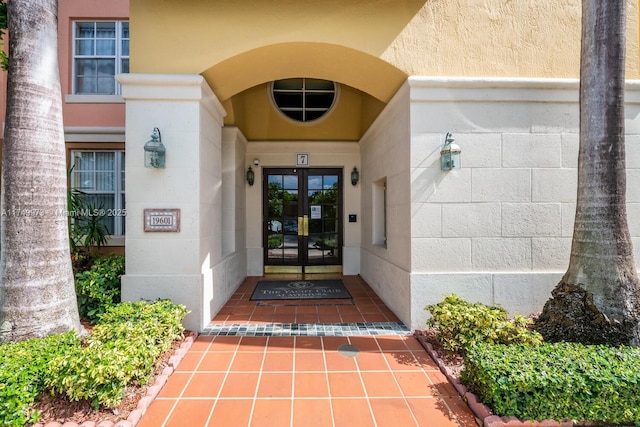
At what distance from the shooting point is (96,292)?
413 centimetres

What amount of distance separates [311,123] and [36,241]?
17.5 ft

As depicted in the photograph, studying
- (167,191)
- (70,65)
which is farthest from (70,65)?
(167,191)

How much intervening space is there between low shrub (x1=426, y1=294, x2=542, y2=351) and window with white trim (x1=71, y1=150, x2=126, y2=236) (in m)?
5.96

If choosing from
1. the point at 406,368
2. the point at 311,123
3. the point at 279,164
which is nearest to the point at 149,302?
the point at 406,368

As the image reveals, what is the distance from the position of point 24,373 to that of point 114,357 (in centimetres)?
59

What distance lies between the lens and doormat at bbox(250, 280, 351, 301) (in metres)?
5.55

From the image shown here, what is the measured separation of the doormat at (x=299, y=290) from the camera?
555 cm

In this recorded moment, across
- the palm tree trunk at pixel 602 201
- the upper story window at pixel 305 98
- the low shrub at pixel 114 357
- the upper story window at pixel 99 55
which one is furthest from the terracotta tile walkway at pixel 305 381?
the upper story window at pixel 99 55

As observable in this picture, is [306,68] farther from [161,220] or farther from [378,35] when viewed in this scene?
[161,220]

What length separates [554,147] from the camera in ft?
13.6

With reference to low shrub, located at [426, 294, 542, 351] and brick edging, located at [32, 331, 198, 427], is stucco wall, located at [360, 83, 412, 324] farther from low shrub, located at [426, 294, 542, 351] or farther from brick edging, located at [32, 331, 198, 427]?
brick edging, located at [32, 331, 198, 427]

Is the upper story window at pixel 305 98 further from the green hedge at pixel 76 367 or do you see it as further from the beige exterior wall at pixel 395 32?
the green hedge at pixel 76 367

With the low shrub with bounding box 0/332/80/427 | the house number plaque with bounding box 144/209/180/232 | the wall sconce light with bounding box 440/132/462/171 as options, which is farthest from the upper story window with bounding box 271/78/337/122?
the low shrub with bounding box 0/332/80/427

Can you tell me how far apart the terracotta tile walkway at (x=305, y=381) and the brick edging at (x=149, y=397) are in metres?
0.06
